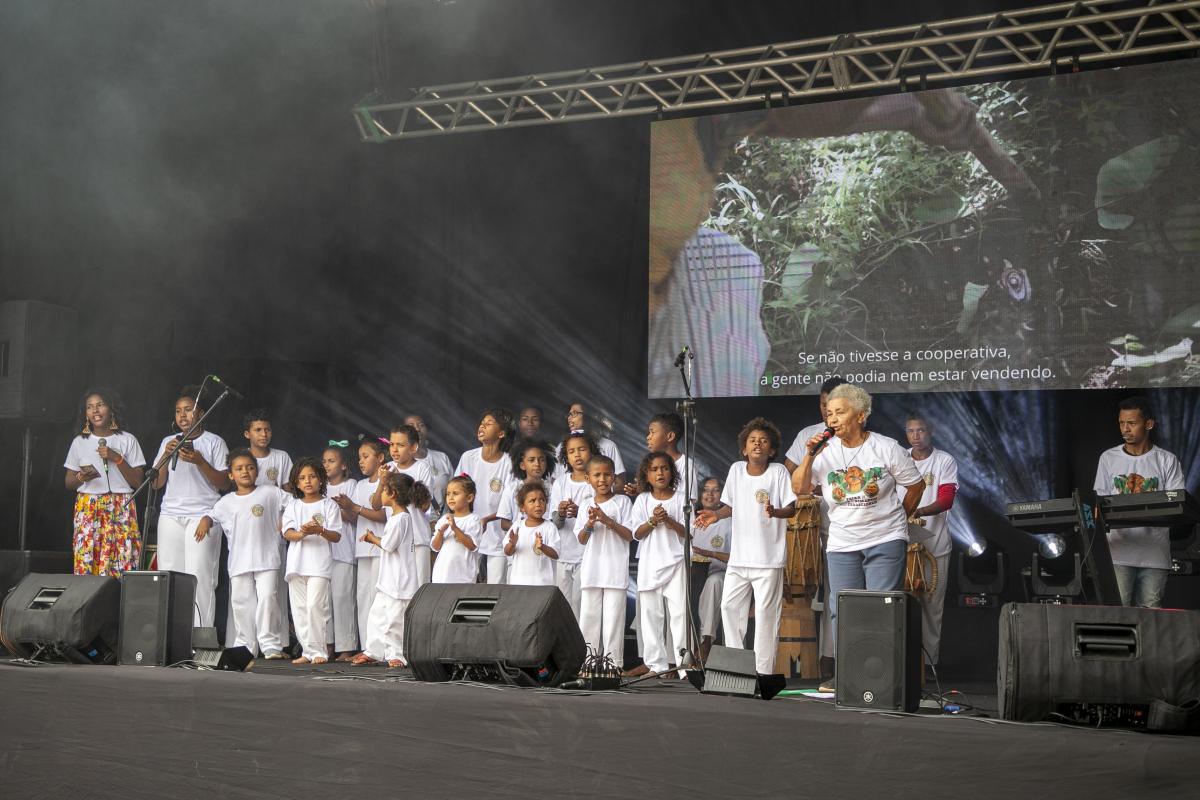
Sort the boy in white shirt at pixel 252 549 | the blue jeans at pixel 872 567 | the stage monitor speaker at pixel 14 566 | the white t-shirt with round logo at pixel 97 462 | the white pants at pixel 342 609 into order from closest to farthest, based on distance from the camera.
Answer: the blue jeans at pixel 872 567, the stage monitor speaker at pixel 14 566, the boy in white shirt at pixel 252 549, the white t-shirt with round logo at pixel 97 462, the white pants at pixel 342 609

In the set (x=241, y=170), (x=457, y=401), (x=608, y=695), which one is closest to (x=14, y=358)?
(x=241, y=170)

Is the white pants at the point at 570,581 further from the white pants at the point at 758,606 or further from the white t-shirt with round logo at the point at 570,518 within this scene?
the white pants at the point at 758,606

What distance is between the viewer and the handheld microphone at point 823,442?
5402 mm

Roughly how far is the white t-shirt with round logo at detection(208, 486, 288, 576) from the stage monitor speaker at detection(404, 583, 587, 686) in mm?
3339

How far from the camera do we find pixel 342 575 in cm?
812

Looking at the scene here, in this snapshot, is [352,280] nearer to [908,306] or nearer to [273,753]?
[908,306]

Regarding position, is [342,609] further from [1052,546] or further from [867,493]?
[1052,546]

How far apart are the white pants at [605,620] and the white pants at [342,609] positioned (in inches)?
71.1

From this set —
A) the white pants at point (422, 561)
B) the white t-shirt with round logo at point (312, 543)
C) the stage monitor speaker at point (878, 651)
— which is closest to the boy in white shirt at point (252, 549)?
the white t-shirt with round logo at point (312, 543)

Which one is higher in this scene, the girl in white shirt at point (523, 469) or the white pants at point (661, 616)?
the girl in white shirt at point (523, 469)

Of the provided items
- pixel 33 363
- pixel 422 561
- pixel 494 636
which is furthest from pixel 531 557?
pixel 33 363

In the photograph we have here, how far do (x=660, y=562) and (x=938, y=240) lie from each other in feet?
9.97

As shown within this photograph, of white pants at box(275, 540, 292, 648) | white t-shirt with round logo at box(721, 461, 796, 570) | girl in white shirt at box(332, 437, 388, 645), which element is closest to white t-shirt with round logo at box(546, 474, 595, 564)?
girl in white shirt at box(332, 437, 388, 645)

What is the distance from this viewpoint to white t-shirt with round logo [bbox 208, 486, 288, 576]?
305 inches
